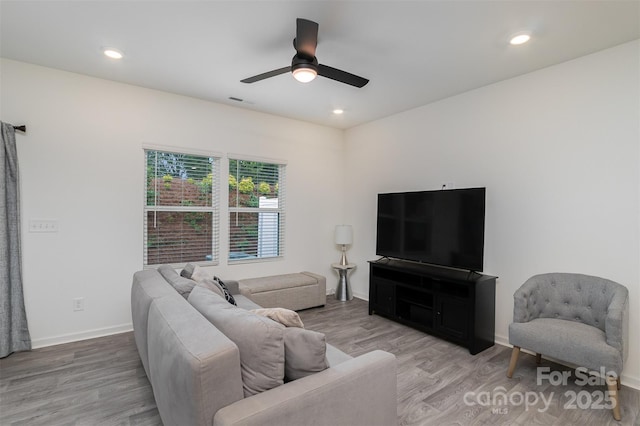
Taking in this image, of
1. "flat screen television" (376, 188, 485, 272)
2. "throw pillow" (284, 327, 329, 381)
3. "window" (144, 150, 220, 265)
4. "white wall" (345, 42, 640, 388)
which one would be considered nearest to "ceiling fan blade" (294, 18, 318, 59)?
"throw pillow" (284, 327, 329, 381)

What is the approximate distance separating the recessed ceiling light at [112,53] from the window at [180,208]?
44.7 inches

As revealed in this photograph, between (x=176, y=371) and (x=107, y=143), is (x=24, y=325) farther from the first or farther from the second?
(x=176, y=371)

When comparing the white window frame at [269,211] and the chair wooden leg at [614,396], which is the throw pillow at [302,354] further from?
the white window frame at [269,211]

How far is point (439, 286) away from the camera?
Answer: 3.47 metres

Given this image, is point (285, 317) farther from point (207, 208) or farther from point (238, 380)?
point (207, 208)

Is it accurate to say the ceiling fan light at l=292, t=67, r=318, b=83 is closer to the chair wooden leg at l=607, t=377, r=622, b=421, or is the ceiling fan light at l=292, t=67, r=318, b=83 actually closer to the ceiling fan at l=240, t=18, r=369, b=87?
the ceiling fan at l=240, t=18, r=369, b=87

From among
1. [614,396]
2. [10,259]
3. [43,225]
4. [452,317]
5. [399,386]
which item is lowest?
[399,386]

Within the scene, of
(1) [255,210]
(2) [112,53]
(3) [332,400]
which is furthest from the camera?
(1) [255,210]

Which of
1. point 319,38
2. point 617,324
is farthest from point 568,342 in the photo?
point 319,38

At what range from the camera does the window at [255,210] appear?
14.4ft

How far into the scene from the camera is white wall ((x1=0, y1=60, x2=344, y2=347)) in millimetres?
3113

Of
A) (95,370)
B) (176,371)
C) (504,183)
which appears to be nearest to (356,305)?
(504,183)

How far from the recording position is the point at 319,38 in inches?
101

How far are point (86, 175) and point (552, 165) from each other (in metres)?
4.70
